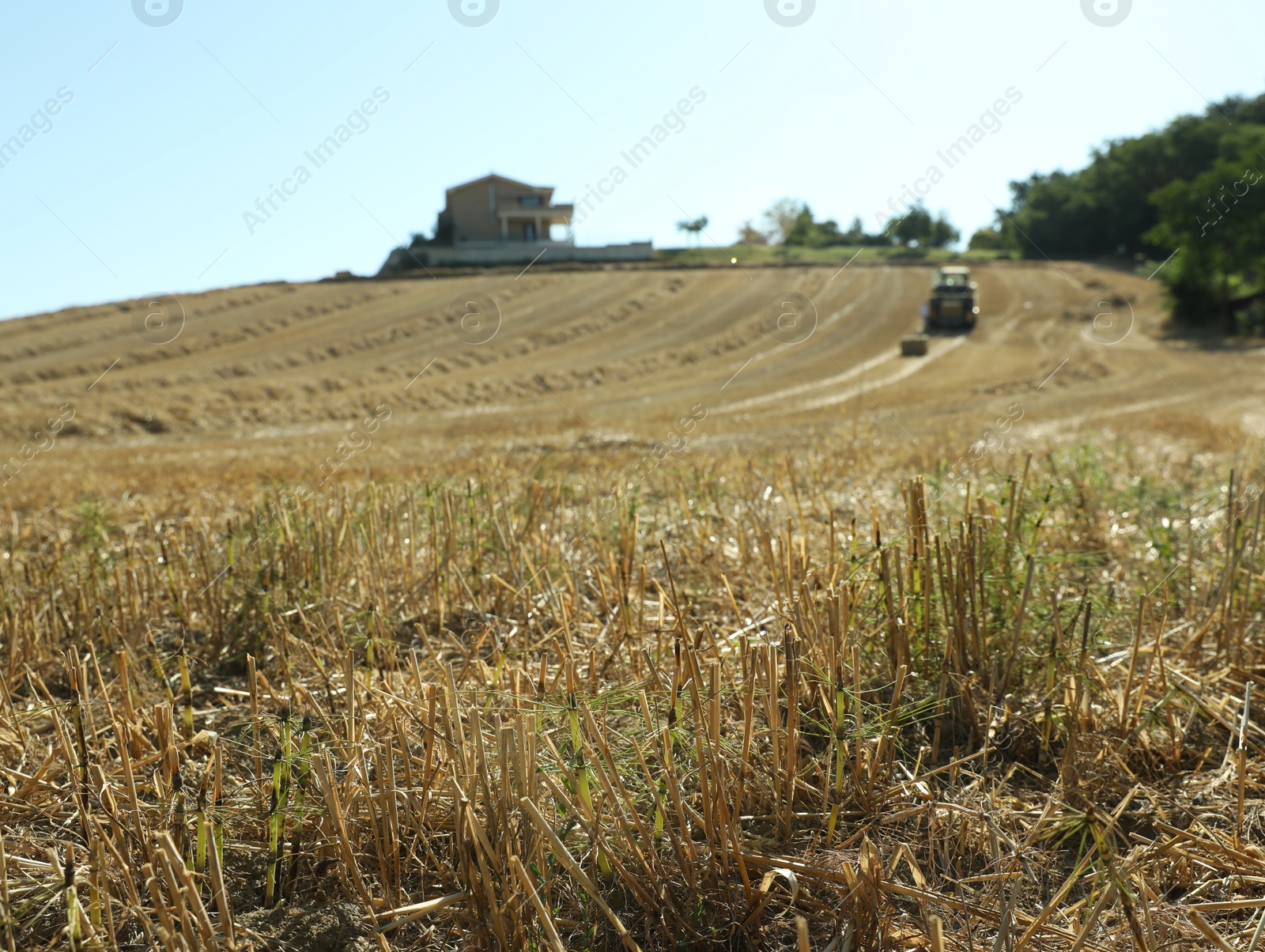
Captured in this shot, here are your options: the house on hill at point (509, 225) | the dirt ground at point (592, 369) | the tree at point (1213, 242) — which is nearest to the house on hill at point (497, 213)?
the house on hill at point (509, 225)

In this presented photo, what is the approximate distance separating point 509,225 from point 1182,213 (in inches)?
1734

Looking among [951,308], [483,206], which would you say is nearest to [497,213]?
[483,206]

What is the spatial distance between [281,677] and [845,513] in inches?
168

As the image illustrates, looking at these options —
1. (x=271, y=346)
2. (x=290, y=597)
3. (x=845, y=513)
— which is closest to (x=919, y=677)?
(x=290, y=597)

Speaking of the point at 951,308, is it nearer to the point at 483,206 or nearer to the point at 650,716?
the point at 483,206

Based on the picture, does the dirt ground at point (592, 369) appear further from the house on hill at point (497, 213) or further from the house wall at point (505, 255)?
the house on hill at point (497, 213)

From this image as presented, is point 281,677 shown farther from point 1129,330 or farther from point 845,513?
point 1129,330

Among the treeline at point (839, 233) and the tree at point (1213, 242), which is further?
the treeline at point (839, 233)

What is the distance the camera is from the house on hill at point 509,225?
64.2m

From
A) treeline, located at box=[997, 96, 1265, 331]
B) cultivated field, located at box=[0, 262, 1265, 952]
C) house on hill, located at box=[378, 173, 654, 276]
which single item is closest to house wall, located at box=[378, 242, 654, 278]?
house on hill, located at box=[378, 173, 654, 276]

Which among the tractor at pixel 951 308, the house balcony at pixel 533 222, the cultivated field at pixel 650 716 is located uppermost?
the house balcony at pixel 533 222

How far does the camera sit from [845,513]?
22.2 ft

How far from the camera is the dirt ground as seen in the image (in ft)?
49.9

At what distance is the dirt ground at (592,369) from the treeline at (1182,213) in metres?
2.72
